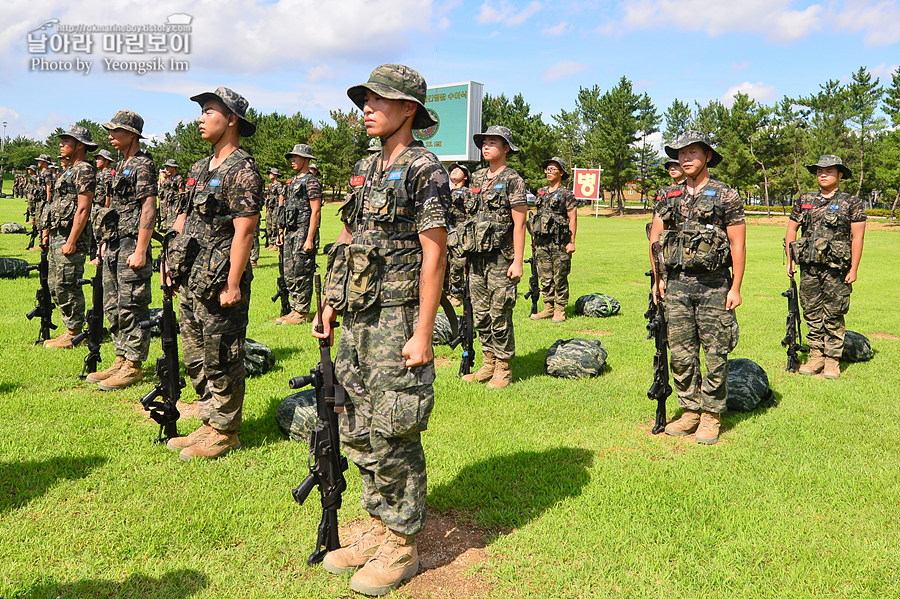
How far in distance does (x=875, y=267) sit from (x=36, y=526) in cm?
2288

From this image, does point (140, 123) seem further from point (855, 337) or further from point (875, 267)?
point (875, 267)

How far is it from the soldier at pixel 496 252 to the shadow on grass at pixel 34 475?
4.08 metres

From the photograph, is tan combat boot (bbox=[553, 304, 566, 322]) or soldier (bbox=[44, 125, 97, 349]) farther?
tan combat boot (bbox=[553, 304, 566, 322])

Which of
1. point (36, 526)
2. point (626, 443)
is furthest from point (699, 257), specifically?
point (36, 526)

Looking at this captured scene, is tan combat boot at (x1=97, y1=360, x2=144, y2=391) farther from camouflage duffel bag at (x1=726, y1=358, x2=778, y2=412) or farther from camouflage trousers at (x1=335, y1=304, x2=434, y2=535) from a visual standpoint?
camouflage duffel bag at (x1=726, y1=358, x2=778, y2=412)

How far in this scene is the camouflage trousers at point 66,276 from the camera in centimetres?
761

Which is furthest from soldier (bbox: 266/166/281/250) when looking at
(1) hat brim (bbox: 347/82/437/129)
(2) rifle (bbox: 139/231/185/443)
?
(1) hat brim (bbox: 347/82/437/129)

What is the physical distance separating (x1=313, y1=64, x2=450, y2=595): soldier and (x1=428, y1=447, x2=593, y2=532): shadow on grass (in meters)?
0.87

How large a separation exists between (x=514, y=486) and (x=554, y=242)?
728cm

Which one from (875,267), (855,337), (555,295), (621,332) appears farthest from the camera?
(875,267)

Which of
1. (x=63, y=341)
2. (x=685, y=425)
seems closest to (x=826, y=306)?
(x=685, y=425)

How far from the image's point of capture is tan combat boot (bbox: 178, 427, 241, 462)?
4.81 m

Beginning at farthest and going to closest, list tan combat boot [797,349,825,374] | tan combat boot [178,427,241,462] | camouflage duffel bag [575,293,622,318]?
1. camouflage duffel bag [575,293,622,318]
2. tan combat boot [797,349,825,374]
3. tan combat boot [178,427,241,462]

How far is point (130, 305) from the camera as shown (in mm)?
6352
